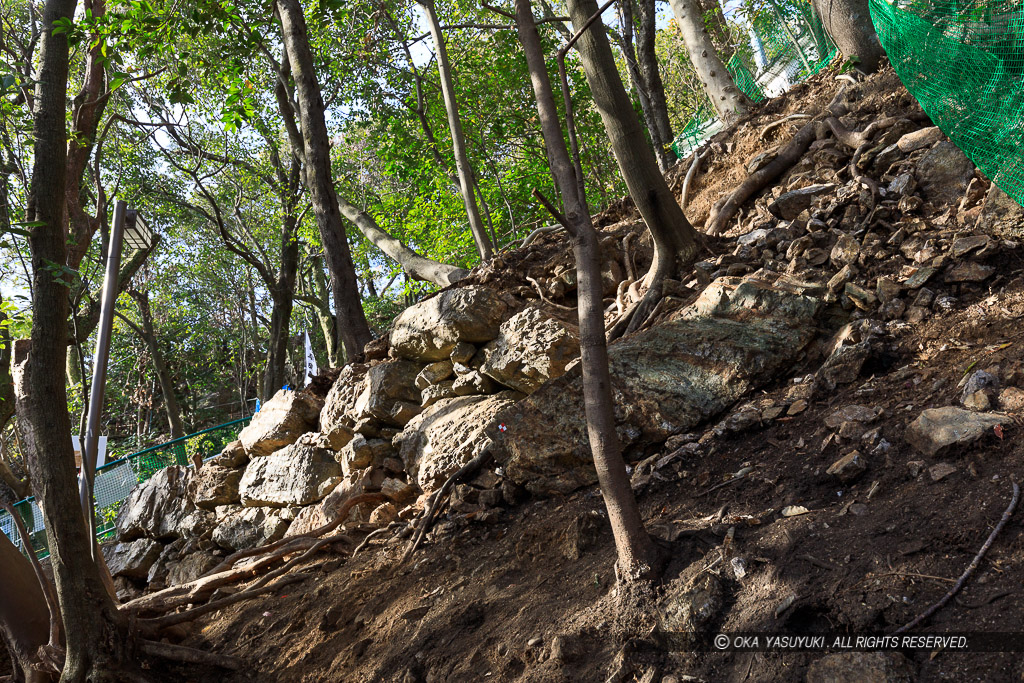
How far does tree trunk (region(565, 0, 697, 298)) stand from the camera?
5547 millimetres

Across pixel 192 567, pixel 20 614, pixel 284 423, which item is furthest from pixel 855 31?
pixel 20 614

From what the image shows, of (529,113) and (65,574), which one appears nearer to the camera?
(65,574)

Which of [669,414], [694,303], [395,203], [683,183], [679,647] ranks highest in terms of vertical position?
[395,203]

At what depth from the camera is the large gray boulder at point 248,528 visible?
19.9ft

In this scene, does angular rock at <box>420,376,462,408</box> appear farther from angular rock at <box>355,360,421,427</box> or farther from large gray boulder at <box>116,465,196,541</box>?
large gray boulder at <box>116,465,196,541</box>

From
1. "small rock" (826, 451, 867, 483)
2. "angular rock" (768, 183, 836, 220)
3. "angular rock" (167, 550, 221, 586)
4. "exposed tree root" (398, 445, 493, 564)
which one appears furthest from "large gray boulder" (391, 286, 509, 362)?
"small rock" (826, 451, 867, 483)

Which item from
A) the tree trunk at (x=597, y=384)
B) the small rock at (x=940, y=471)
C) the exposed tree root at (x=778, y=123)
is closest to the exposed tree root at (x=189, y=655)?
the tree trunk at (x=597, y=384)

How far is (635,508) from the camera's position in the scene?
294 cm

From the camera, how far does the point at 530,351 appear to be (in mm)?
5293

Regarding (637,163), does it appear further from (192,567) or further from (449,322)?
(192,567)

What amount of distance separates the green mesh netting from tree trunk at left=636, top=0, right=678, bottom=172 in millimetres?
7395

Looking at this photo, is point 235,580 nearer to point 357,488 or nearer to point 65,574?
point 357,488

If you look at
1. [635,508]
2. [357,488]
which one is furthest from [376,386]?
[635,508]

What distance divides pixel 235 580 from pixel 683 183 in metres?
6.32
